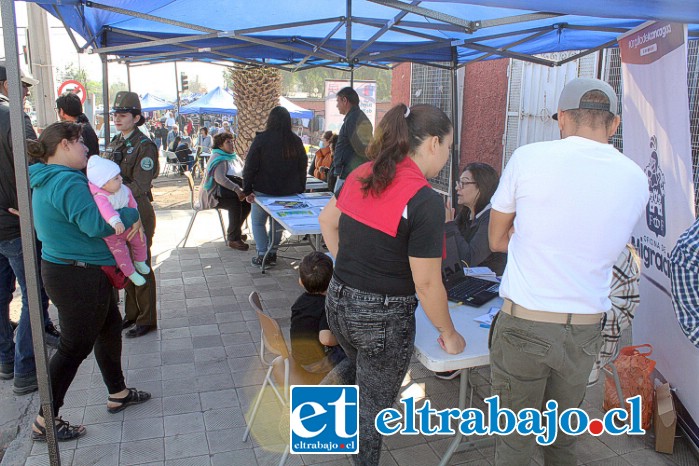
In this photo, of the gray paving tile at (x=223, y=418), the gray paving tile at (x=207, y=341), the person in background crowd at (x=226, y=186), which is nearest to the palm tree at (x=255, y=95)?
the person in background crowd at (x=226, y=186)

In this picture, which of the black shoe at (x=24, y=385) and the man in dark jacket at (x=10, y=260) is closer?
the man in dark jacket at (x=10, y=260)

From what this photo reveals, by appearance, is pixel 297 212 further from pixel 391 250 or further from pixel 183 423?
pixel 391 250

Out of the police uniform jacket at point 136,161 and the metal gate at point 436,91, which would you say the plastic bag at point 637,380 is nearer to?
the police uniform jacket at point 136,161

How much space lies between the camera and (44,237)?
8.64ft

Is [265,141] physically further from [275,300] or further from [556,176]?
[556,176]

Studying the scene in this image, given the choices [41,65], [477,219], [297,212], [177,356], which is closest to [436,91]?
[297,212]

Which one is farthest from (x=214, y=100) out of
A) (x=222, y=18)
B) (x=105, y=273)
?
(x=105, y=273)

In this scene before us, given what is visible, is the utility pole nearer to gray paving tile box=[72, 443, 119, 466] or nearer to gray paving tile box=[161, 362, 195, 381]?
gray paving tile box=[161, 362, 195, 381]

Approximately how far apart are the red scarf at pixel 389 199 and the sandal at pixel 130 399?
204 cm

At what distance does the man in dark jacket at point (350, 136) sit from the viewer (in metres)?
5.96

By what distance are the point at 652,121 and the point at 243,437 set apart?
2865 mm

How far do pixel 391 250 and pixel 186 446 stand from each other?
5.65ft

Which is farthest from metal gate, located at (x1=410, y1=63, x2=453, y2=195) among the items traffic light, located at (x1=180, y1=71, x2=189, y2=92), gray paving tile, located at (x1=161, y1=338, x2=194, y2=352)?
traffic light, located at (x1=180, y1=71, x2=189, y2=92)

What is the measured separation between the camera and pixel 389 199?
187 centimetres
